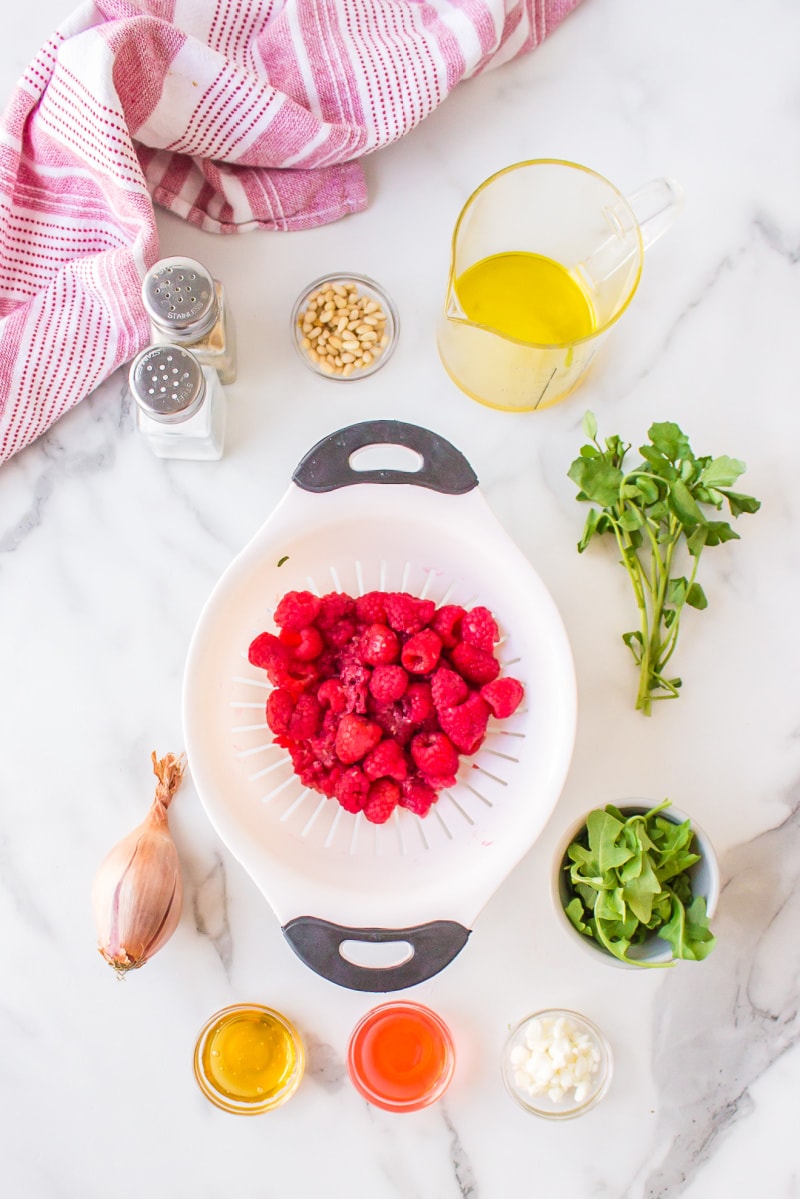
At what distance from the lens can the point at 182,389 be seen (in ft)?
3.26

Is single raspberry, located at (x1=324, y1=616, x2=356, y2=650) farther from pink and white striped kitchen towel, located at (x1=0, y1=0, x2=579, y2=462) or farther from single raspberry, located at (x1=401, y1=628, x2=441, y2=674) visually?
pink and white striped kitchen towel, located at (x1=0, y1=0, x2=579, y2=462)

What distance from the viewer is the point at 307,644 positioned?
3.22 feet

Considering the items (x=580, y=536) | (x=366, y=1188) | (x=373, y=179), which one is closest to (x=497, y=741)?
(x=580, y=536)

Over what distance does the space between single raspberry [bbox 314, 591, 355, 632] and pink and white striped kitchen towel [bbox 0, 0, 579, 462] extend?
367 millimetres

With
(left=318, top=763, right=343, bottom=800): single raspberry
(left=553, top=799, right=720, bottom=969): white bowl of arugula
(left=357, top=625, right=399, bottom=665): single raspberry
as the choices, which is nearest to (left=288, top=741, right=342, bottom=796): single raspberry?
(left=318, top=763, right=343, bottom=800): single raspberry

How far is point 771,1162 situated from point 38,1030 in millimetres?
830

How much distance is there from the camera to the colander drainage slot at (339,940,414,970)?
3.21 feet

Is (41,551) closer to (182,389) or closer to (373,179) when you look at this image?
(182,389)

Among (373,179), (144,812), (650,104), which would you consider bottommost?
(144,812)

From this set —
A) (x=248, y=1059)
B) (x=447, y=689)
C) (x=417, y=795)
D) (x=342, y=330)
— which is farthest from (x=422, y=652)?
(x=248, y=1059)

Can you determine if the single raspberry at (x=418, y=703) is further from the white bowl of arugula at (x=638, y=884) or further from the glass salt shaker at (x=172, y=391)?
the glass salt shaker at (x=172, y=391)

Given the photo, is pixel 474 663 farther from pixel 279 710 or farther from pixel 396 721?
pixel 279 710

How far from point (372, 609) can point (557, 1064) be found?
1.68 ft

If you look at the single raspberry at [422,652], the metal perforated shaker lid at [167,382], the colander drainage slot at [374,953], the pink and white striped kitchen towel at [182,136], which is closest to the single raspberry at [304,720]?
the single raspberry at [422,652]
